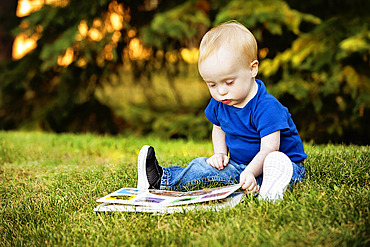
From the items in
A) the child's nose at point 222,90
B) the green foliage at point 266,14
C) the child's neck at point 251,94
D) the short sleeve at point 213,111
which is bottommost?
the short sleeve at point 213,111

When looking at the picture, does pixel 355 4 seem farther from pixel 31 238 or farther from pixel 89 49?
pixel 31 238

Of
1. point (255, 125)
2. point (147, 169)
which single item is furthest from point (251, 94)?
point (147, 169)

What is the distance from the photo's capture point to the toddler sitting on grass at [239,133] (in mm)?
2449

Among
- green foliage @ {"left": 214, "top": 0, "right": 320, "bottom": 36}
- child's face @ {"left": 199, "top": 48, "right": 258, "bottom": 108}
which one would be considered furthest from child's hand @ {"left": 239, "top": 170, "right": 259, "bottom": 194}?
green foliage @ {"left": 214, "top": 0, "right": 320, "bottom": 36}

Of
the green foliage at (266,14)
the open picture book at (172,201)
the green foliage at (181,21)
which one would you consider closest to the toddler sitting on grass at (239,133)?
the open picture book at (172,201)

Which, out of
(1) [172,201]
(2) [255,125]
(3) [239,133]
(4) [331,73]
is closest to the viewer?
(1) [172,201]

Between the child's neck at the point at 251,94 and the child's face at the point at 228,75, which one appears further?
the child's neck at the point at 251,94

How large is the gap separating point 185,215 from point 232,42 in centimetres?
109

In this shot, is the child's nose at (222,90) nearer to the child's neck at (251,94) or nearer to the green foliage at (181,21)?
the child's neck at (251,94)

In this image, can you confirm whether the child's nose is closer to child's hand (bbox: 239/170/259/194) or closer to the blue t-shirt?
the blue t-shirt

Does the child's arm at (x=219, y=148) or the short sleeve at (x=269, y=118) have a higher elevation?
the short sleeve at (x=269, y=118)

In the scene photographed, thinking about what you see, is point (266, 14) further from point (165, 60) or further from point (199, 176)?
point (165, 60)

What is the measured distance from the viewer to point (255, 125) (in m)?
2.62

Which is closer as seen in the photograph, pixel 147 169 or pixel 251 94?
pixel 251 94
